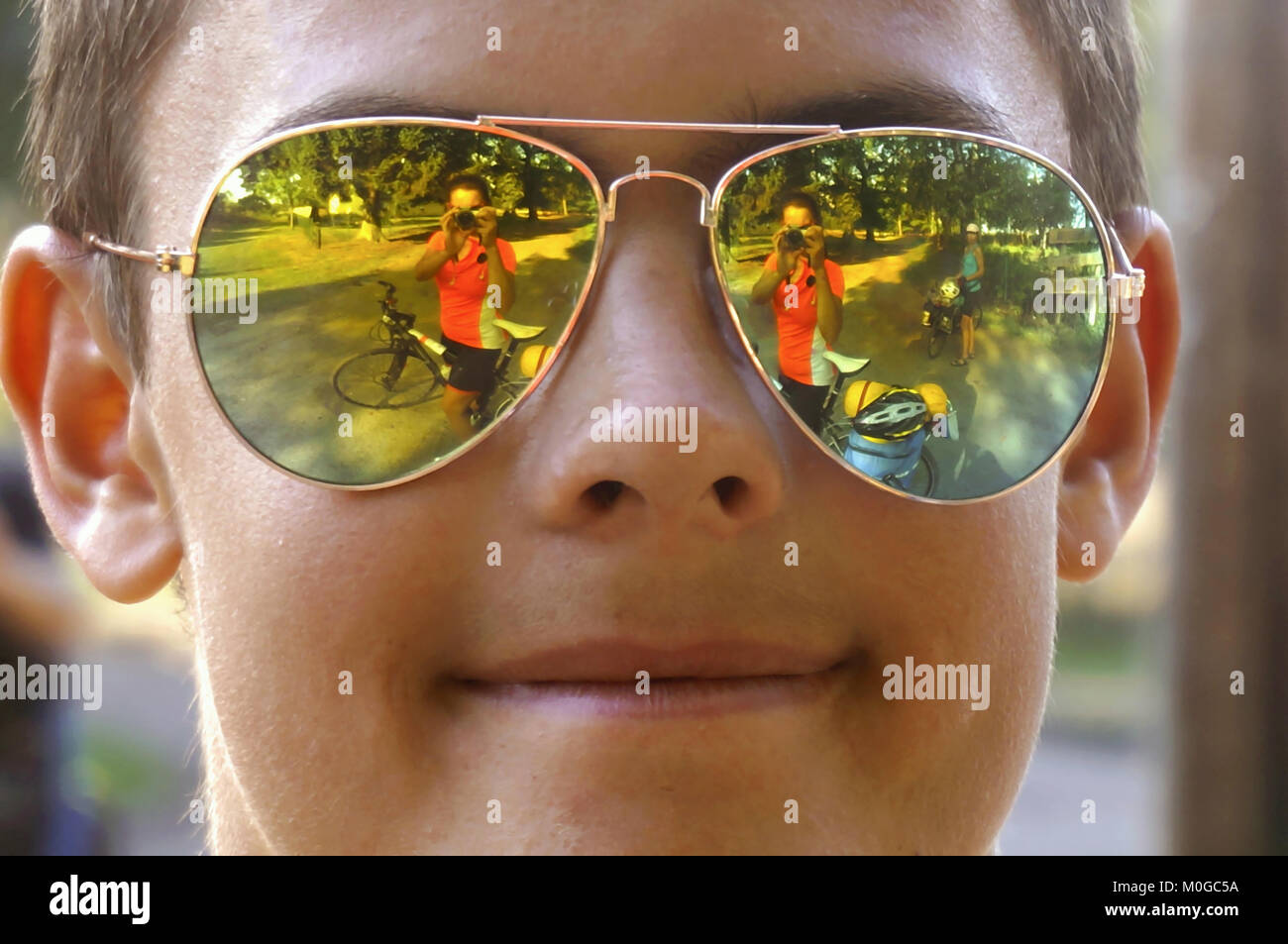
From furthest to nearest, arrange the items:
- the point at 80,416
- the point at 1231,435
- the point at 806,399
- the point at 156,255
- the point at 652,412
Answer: the point at 1231,435 → the point at 80,416 → the point at 156,255 → the point at 806,399 → the point at 652,412

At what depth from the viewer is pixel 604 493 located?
1.26 m

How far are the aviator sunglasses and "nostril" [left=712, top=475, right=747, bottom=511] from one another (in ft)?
0.29

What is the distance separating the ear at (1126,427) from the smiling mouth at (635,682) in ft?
1.94

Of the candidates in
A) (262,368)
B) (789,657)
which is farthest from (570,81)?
(789,657)

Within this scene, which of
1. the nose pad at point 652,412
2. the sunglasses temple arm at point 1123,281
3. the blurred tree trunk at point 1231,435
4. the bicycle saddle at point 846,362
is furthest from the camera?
the blurred tree trunk at point 1231,435

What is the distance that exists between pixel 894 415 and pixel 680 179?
34 centimetres

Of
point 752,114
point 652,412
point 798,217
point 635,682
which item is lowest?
point 635,682

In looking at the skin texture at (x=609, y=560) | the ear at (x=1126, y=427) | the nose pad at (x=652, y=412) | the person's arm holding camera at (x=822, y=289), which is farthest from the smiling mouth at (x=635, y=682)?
the ear at (x=1126, y=427)

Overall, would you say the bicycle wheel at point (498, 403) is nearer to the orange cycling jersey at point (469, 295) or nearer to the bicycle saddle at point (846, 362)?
the orange cycling jersey at point (469, 295)

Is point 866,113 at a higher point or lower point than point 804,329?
higher

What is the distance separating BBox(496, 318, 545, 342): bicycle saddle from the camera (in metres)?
1.29

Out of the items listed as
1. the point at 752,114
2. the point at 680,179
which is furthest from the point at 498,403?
the point at 752,114

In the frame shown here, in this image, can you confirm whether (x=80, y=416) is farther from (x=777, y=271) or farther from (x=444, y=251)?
(x=777, y=271)

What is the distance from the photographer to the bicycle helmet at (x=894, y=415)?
1350 millimetres
